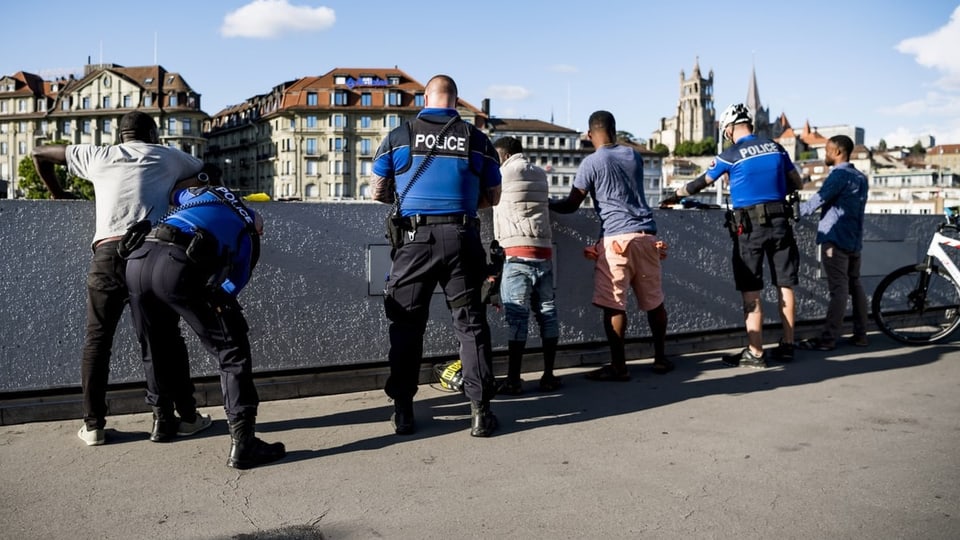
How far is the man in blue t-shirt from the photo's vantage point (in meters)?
6.22

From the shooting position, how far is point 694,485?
3848mm

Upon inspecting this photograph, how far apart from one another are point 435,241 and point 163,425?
1.79m

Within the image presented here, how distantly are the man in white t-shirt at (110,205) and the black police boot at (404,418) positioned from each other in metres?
1.24

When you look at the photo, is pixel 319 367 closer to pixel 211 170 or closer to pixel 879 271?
pixel 211 170

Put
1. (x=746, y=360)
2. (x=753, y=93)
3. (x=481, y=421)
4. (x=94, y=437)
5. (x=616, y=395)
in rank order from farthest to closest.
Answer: (x=753, y=93) → (x=746, y=360) → (x=616, y=395) → (x=481, y=421) → (x=94, y=437)

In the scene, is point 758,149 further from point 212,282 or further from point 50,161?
point 50,161

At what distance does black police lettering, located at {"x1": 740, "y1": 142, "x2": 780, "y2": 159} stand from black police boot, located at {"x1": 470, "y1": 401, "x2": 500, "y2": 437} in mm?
3347

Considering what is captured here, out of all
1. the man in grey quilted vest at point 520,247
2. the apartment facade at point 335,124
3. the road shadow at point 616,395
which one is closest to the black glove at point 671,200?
the road shadow at point 616,395

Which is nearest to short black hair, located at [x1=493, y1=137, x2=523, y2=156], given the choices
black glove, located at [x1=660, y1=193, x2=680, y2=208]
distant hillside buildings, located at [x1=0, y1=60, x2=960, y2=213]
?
black glove, located at [x1=660, y1=193, x2=680, y2=208]

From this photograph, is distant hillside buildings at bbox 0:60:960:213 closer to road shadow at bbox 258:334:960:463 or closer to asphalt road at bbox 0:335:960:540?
road shadow at bbox 258:334:960:463

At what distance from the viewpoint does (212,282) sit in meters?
4.19

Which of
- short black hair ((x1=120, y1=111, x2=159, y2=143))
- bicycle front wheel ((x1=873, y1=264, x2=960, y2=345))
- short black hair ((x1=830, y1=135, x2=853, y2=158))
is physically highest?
short black hair ((x1=830, y1=135, x2=853, y2=158))

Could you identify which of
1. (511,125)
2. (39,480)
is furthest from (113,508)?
(511,125)

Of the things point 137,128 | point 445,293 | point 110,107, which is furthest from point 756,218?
point 110,107
